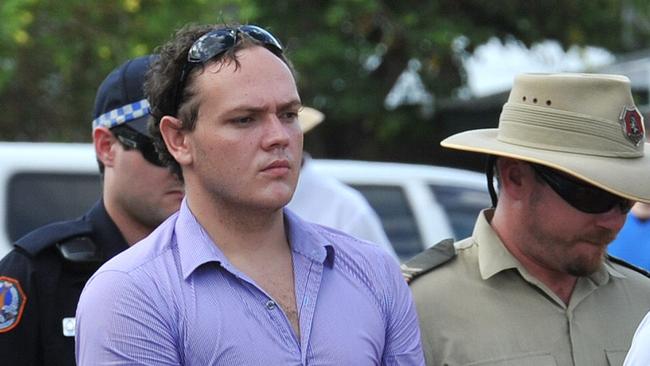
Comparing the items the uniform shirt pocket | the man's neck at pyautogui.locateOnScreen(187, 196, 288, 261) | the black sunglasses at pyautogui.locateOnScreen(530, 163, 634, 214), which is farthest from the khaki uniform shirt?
the man's neck at pyautogui.locateOnScreen(187, 196, 288, 261)

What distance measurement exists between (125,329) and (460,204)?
5.63 meters

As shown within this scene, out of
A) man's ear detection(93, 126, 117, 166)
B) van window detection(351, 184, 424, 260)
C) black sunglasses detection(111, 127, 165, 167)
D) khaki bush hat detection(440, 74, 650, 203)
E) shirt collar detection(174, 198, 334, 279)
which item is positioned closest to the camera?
shirt collar detection(174, 198, 334, 279)

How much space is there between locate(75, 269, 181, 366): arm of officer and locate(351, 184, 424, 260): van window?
5.38 m

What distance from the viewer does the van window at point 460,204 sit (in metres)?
7.99

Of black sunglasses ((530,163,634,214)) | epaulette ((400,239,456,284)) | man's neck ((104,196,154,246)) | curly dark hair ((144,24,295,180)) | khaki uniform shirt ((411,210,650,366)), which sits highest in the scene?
curly dark hair ((144,24,295,180))

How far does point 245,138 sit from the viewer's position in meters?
2.69

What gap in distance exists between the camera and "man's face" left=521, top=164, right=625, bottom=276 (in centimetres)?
321

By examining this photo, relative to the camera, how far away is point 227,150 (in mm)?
2691

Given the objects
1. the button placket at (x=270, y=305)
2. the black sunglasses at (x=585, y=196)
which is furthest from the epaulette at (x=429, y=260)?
the button placket at (x=270, y=305)

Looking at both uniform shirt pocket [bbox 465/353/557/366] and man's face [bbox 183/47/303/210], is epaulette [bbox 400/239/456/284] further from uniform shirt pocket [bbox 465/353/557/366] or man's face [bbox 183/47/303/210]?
man's face [bbox 183/47/303/210]

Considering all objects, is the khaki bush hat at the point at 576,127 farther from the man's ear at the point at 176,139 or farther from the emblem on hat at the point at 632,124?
the man's ear at the point at 176,139

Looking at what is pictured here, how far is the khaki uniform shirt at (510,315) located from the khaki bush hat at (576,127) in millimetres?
263

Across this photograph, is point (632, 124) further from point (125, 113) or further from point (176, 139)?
point (125, 113)

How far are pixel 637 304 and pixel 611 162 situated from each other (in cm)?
43
